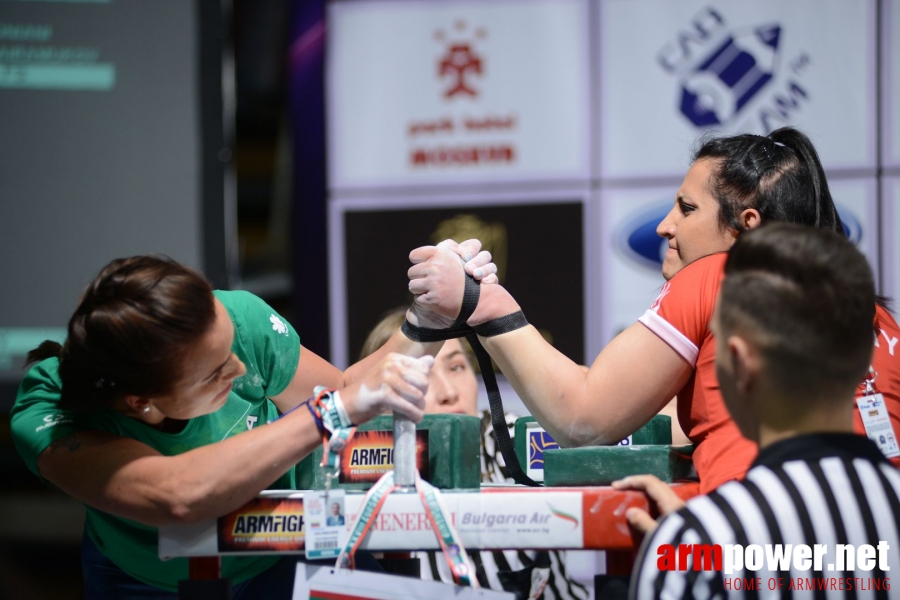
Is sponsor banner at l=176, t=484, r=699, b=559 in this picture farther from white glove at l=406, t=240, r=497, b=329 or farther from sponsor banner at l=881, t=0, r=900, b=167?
sponsor banner at l=881, t=0, r=900, b=167

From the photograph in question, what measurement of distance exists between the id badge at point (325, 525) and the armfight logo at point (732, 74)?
2.41 m

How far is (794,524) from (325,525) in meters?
0.63

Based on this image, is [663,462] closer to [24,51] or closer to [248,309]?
[248,309]

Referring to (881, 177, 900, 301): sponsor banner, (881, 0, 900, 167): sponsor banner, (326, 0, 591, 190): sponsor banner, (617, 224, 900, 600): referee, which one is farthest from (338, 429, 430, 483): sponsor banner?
(881, 0, 900, 167): sponsor banner

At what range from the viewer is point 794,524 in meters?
0.99

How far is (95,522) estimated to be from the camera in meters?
1.56

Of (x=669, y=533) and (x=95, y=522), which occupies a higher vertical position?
(x=669, y=533)

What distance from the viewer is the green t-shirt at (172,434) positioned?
135 cm

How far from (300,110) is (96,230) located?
3.01ft

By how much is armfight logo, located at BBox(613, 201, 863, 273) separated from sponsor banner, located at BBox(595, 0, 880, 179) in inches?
6.0

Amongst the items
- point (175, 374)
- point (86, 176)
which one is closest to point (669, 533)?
point (175, 374)

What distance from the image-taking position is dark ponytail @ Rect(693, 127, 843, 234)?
150cm

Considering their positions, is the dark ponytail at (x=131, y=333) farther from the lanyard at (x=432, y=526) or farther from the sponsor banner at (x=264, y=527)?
the lanyard at (x=432, y=526)

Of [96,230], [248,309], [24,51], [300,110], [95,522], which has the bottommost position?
[95,522]
